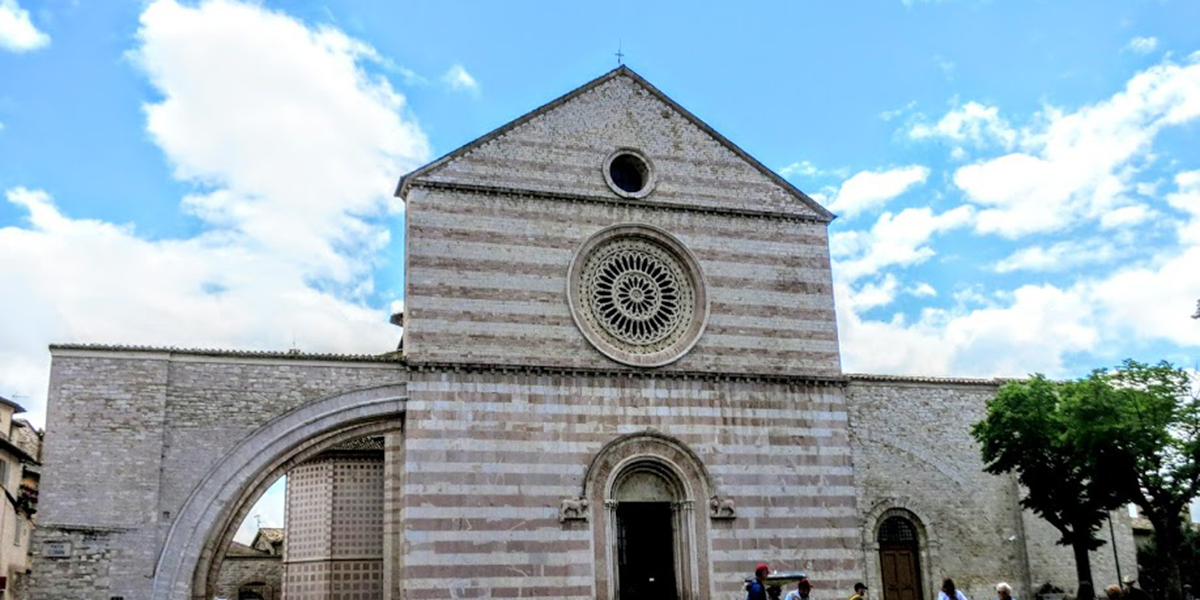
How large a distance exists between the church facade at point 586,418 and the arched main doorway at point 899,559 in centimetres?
5

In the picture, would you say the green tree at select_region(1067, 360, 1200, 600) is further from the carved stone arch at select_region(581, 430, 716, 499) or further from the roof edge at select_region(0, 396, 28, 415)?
the roof edge at select_region(0, 396, 28, 415)

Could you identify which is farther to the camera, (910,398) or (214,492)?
(910,398)

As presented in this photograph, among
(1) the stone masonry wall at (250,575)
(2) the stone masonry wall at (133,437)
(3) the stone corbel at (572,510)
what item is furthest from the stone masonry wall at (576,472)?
(1) the stone masonry wall at (250,575)

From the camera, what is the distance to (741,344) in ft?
84.4

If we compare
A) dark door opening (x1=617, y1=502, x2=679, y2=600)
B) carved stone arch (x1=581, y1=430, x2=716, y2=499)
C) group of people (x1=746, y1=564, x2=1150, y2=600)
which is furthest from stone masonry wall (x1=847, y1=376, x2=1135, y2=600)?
group of people (x1=746, y1=564, x2=1150, y2=600)

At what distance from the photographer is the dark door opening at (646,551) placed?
24.2 m

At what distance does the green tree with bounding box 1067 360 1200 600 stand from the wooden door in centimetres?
497

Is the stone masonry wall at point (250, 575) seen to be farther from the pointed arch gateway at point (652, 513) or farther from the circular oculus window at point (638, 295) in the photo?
the circular oculus window at point (638, 295)

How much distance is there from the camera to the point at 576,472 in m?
23.6

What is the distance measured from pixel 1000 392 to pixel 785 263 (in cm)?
599

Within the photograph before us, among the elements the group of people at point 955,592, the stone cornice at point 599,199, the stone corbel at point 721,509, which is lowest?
the group of people at point 955,592

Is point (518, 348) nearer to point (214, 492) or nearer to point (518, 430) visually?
point (518, 430)

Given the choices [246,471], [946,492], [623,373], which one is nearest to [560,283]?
[623,373]

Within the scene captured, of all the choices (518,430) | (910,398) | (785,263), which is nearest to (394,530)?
(518,430)
